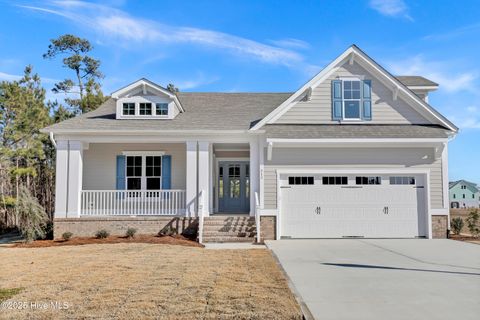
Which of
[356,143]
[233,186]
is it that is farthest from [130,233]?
[356,143]

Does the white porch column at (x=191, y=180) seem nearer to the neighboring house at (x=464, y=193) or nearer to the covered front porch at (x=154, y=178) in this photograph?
the covered front porch at (x=154, y=178)

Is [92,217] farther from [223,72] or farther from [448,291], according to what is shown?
[448,291]

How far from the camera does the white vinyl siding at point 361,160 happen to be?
1475 centimetres

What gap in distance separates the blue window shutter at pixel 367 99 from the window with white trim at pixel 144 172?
→ 27.9ft

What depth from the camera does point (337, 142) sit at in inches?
567

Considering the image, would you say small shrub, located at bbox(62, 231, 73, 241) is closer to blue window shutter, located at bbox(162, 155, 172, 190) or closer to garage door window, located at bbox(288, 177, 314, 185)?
blue window shutter, located at bbox(162, 155, 172, 190)

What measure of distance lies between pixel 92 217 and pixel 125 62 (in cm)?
747

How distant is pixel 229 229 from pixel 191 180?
2.41 metres

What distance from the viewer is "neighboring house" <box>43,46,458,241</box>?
14555 millimetres

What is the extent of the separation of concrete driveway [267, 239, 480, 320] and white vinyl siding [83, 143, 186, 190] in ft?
20.9

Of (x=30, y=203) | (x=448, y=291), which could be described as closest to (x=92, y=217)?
(x=30, y=203)

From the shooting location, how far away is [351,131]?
48.9ft

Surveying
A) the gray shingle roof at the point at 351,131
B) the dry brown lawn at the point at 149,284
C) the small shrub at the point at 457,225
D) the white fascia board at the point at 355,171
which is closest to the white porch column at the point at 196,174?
the gray shingle roof at the point at 351,131

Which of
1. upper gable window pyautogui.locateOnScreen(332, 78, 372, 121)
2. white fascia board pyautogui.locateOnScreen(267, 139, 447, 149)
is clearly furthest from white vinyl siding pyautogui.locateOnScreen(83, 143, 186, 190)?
upper gable window pyautogui.locateOnScreen(332, 78, 372, 121)
